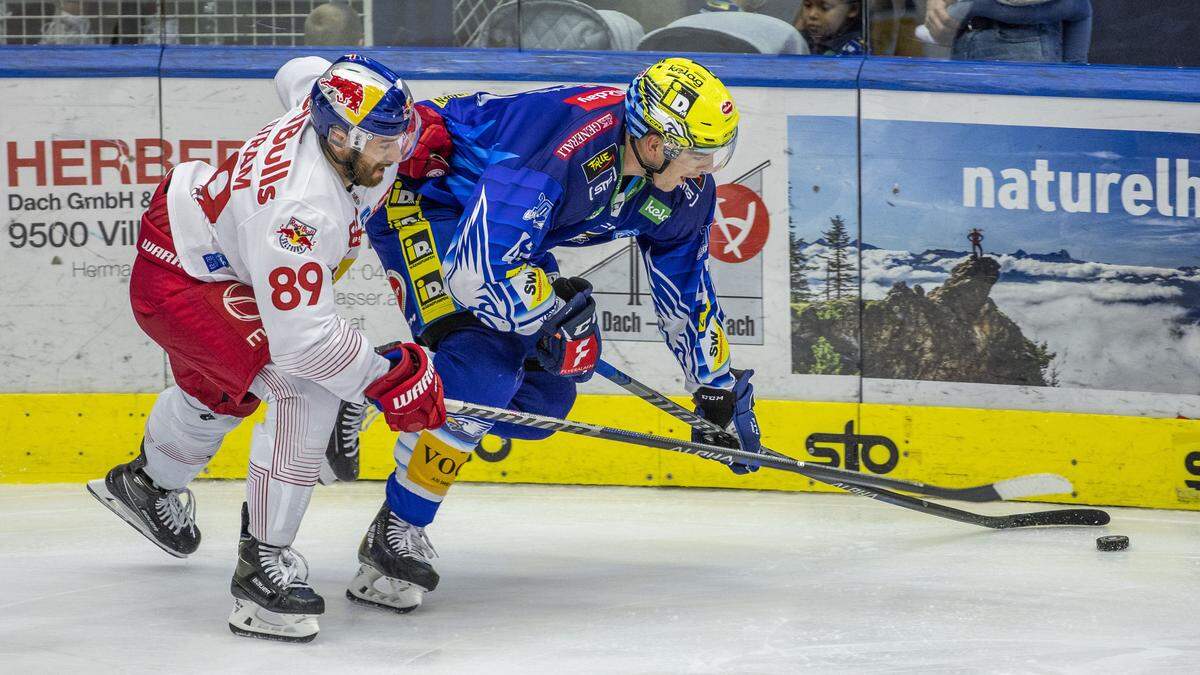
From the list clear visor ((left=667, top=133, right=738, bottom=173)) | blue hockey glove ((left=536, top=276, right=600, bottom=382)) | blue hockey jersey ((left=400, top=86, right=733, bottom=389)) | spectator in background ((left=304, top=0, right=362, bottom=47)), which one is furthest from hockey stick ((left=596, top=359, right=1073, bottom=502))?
spectator in background ((left=304, top=0, right=362, bottom=47))

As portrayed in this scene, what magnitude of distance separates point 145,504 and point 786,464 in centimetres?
172

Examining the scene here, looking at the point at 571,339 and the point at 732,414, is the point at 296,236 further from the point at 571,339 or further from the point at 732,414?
the point at 732,414

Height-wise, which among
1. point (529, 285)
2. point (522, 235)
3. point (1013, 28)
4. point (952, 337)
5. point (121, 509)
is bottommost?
point (121, 509)

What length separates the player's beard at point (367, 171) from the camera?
308 centimetres

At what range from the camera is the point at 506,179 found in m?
3.34

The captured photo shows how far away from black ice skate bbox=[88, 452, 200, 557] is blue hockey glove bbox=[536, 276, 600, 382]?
1.13m

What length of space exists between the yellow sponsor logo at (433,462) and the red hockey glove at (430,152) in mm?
670

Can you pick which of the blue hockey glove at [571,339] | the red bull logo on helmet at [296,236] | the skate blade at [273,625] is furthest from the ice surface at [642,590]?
the red bull logo on helmet at [296,236]

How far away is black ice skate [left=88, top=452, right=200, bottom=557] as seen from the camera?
3729mm

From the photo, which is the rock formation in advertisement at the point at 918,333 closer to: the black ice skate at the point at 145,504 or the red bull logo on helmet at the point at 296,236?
the black ice skate at the point at 145,504

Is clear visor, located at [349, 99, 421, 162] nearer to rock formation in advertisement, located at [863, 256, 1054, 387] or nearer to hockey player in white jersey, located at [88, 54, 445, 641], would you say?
hockey player in white jersey, located at [88, 54, 445, 641]

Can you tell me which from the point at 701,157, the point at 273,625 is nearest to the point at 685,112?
the point at 701,157

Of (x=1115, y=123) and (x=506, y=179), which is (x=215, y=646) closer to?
(x=506, y=179)

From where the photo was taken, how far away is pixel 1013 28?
4.77 metres
